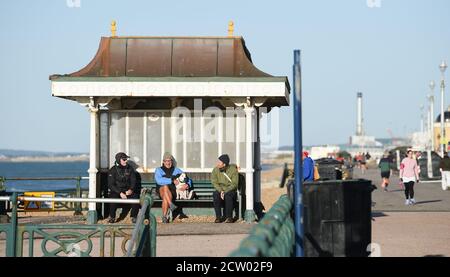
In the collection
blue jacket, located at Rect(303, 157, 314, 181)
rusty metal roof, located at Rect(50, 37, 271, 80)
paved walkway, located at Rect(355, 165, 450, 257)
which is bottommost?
paved walkway, located at Rect(355, 165, 450, 257)

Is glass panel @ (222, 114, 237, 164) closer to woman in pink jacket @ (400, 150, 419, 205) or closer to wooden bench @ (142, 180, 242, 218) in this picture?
wooden bench @ (142, 180, 242, 218)

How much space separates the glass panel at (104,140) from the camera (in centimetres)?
2047

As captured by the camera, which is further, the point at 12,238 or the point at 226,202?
the point at 226,202

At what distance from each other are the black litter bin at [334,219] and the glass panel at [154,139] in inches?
379

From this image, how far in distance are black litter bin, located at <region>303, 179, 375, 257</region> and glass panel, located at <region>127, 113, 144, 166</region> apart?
31.9ft

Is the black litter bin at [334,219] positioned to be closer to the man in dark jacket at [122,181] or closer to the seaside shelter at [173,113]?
the seaside shelter at [173,113]

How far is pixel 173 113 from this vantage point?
20.5 metres

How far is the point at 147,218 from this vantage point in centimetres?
1119

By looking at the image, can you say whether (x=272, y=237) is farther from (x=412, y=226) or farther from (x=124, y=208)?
(x=124, y=208)

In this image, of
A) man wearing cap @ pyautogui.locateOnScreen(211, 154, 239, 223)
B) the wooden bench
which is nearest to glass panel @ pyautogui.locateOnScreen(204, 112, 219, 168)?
the wooden bench

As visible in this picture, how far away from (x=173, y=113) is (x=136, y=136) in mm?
953

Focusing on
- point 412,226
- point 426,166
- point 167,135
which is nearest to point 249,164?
point 167,135

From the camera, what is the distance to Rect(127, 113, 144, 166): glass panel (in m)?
20.7

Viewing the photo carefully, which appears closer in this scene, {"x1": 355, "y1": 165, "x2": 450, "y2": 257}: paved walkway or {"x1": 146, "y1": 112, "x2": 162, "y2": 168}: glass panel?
{"x1": 355, "y1": 165, "x2": 450, "y2": 257}: paved walkway
